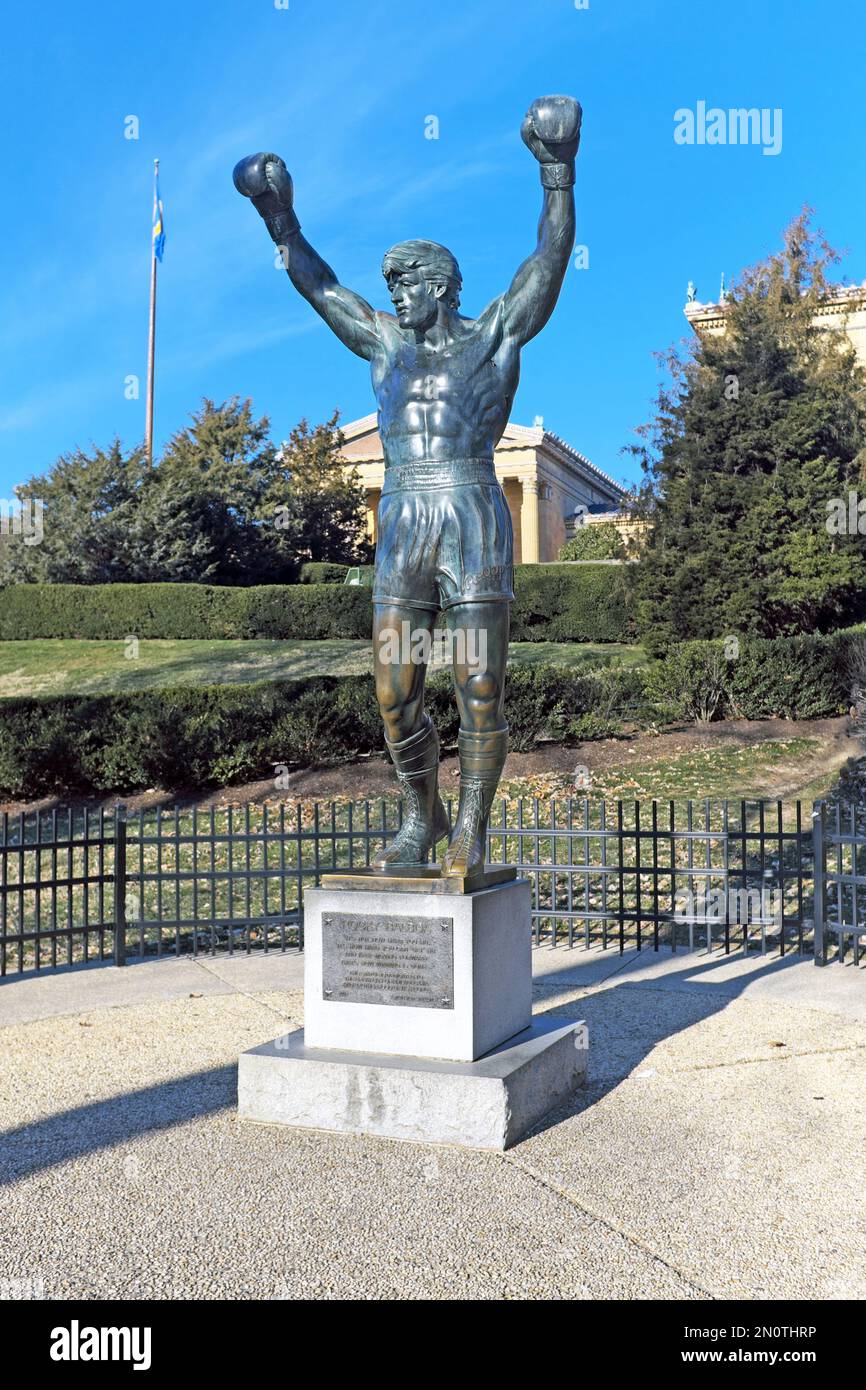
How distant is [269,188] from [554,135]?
52.5 inches

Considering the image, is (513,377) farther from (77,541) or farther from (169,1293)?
(77,541)

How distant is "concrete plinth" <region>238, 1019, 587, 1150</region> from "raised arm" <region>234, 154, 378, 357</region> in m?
3.06

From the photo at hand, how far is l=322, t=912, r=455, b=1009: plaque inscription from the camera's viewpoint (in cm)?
429

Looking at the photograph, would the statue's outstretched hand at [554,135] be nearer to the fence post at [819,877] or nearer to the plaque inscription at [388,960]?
the plaque inscription at [388,960]

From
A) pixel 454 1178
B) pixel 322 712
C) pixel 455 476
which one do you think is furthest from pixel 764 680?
pixel 454 1178

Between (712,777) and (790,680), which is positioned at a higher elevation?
(790,680)

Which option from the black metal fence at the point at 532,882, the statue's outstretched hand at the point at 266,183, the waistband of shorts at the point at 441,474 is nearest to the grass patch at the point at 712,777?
the black metal fence at the point at 532,882

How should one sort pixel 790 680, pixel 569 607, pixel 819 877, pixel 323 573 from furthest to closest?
→ pixel 323 573, pixel 569 607, pixel 790 680, pixel 819 877

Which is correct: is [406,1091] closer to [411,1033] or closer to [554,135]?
[411,1033]

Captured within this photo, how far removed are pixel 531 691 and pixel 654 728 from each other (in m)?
2.15

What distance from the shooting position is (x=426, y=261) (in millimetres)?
4605

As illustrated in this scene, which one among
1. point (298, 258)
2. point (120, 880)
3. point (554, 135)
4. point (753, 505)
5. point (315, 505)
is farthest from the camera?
point (315, 505)

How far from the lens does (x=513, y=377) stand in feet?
15.3

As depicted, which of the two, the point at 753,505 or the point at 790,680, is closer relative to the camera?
the point at 790,680
